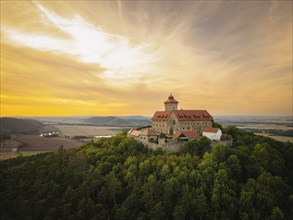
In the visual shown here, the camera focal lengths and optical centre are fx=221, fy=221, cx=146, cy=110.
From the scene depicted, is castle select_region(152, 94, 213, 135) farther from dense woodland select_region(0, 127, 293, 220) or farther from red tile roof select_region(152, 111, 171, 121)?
dense woodland select_region(0, 127, 293, 220)

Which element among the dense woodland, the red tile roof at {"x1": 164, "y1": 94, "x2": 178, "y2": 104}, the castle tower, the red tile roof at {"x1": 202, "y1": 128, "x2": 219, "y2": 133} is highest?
the red tile roof at {"x1": 164, "y1": 94, "x2": 178, "y2": 104}

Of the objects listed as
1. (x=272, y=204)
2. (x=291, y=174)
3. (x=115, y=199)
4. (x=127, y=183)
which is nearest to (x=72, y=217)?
(x=115, y=199)

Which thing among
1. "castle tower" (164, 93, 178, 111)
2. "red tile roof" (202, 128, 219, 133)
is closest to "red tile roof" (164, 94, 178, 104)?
"castle tower" (164, 93, 178, 111)

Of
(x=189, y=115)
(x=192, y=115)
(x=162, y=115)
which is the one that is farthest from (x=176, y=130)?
(x=162, y=115)

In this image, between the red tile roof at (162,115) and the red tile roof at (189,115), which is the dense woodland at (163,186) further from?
the red tile roof at (162,115)

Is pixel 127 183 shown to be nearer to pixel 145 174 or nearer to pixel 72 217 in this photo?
pixel 145 174

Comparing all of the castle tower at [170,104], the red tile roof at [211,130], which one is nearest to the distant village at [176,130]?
the red tile roof at [211,130]
